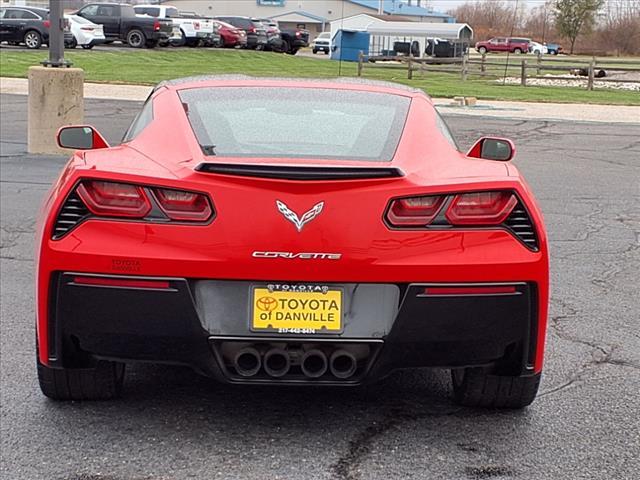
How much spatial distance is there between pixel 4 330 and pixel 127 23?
3966 centimetres

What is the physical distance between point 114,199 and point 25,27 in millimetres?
36462

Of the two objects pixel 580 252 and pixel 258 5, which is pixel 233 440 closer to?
pixel 580 252

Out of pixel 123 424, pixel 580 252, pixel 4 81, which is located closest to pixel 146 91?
pixel 4 81

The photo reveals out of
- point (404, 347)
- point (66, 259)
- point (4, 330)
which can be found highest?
point (66, 259)

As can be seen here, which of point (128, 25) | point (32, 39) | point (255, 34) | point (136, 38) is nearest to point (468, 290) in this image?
point (32, 39)

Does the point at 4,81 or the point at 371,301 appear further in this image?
the point at 4,81

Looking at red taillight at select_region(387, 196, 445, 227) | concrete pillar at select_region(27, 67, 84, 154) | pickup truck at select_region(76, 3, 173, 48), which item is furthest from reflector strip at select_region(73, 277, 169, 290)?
pickup truck at select_region(76, 3, 173, 48)

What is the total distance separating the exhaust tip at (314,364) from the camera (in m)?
3.79

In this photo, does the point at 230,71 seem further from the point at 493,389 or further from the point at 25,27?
the point at 493,389

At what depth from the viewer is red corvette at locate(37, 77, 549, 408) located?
145 inches

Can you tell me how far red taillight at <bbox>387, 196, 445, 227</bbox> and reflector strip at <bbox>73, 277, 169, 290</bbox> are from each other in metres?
0.86

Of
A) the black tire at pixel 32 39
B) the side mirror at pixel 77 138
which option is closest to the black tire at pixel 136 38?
the black tire at pixel 32 39

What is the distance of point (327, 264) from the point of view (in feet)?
12.1

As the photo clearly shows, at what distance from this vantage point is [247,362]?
3855 mm
